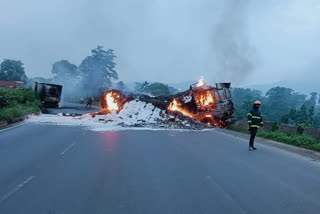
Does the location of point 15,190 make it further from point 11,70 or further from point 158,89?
point 11,70

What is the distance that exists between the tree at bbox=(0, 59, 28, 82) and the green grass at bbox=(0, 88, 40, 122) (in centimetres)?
4935

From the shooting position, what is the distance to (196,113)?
2025cm

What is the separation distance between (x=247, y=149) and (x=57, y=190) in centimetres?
724

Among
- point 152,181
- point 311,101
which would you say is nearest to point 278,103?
point 311,101

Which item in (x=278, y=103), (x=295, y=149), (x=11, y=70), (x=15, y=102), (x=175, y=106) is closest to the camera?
(x=295, y=149)

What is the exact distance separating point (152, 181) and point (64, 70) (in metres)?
79.2

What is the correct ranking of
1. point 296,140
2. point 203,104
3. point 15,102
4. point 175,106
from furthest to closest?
point 15,102, point 175,106, point 203,104, point 296,140

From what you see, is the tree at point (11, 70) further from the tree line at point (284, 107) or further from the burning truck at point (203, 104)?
the burning truck at point (203, 104)

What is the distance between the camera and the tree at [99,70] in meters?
61.8

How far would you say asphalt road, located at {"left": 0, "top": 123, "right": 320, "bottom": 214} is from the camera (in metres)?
4.34

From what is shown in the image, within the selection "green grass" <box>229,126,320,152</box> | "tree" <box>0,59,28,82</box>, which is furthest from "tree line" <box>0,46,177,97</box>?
"green grass" <box>229,126,320,152</box>

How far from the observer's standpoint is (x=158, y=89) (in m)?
64.0

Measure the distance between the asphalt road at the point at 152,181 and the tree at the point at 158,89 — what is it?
5313 centimetres

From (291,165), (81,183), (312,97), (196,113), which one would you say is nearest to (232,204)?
(81,183)
